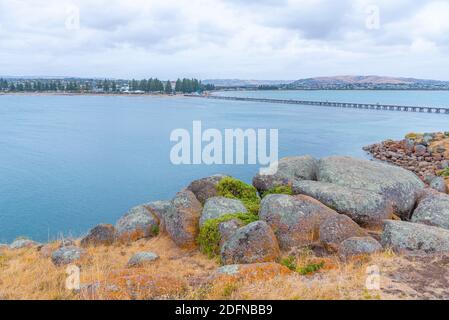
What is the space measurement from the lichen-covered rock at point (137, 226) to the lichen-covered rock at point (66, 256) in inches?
102

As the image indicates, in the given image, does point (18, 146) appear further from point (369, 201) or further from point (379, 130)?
point (379, 130)

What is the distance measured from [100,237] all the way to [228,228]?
17.8 ft

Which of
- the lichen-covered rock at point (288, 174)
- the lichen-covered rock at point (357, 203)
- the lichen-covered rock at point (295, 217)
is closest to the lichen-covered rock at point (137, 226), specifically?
the lichen-covered rock at point (288, 174)

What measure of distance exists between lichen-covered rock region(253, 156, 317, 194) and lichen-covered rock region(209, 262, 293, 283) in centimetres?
726

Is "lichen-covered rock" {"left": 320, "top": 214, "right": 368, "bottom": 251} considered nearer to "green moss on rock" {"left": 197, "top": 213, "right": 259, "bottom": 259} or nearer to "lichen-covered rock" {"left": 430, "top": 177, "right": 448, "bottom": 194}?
"green moss on rock" {"left": 197, "top": 213, "right": 259, "bottom": 259}

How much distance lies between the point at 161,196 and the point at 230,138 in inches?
1148

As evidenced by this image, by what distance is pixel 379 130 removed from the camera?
70.8 metres

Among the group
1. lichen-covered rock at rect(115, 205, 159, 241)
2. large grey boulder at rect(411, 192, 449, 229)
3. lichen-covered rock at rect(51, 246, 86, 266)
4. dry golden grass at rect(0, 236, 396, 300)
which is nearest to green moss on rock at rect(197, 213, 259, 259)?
dry golden grass at rect(0, 236, 396, 300)

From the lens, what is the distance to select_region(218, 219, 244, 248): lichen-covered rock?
1217 centimetres

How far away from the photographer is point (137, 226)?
598 inches

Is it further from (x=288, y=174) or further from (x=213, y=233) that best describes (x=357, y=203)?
(x=213, y=233)

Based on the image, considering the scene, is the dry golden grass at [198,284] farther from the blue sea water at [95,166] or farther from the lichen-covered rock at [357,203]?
the blue sea water at [95,166]
